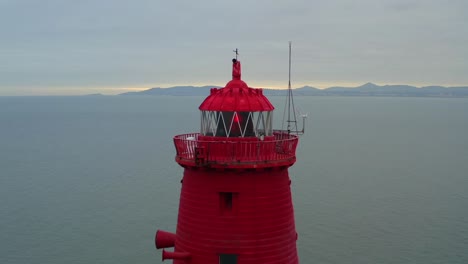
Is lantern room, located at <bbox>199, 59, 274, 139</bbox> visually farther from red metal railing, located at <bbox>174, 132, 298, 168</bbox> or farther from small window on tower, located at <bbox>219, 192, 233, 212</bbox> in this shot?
small window on tower, located at <bbox>219, 192, 233, 212</bbox>

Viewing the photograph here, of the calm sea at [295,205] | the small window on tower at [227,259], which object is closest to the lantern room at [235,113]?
the small window on tower at [227,259]

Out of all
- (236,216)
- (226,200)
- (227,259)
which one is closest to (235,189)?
(226,200)

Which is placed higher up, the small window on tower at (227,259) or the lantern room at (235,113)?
the lantern room at (235,113)

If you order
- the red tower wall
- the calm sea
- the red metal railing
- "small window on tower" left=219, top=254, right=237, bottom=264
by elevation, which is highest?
the red metal railing

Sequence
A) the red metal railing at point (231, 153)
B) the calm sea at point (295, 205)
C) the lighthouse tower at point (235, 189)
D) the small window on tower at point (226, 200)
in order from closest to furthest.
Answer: the red metal railing at point (231, 153) → the lighthouse tower at point (235, 189) → the small window on tower at point (226, 200) → the calm sea at point (295, 205)

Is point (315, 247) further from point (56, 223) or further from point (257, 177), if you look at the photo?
point (257, 177)

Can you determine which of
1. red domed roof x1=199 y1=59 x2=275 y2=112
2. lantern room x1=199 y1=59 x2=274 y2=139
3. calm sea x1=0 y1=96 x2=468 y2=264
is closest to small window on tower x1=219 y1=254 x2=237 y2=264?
lantern room x1=199 y1=59 x2=274 y2=139

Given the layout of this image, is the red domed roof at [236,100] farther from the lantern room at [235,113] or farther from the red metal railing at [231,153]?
the red metal railing at [231,153]
